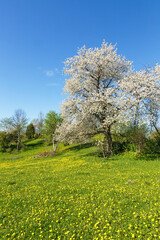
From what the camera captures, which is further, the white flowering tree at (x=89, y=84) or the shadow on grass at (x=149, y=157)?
the white flowering tree at (x=89, y=84)

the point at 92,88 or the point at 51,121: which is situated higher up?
the point at 92,88

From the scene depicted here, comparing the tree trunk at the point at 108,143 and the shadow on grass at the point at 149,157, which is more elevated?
the tree trunk at the point at 108,143

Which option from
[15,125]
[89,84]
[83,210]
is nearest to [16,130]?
[15,125]

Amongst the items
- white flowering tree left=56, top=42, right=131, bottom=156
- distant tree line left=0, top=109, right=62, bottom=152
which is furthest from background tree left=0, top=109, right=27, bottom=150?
white flowering tree left=56, top=42, right=131, bottom=156

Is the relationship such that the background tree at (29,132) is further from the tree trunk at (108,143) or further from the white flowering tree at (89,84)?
the tree trunk at (108,143)

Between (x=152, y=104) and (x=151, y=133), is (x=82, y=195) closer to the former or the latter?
(x=152, y=104)

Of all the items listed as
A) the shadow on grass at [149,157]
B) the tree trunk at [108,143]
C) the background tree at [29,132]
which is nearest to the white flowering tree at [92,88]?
the tree trunk at [108,143]

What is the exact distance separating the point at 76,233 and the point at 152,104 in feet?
55.5

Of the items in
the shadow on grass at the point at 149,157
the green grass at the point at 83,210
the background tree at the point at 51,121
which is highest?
the background tree at the point at 51,121

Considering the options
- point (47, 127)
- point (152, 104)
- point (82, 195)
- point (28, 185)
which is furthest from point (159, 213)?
point (47, 127)

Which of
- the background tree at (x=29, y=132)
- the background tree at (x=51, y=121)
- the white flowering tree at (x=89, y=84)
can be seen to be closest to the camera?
the white flowering tree at (x=89, y=84)

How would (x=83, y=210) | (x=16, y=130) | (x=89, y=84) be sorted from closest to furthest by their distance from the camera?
(x=83, y=210) < (x=89, y=84) < (x=16, y=130)

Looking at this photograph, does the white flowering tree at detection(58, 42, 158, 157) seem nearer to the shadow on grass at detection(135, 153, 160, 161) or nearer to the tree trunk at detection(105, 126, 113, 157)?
the tree trunk at detection(105, 126, 113, 157)

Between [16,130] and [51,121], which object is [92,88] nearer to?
[51,121]
